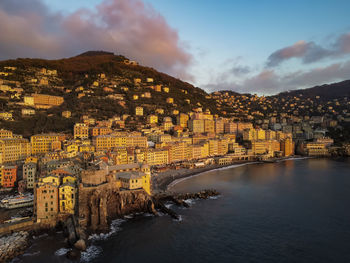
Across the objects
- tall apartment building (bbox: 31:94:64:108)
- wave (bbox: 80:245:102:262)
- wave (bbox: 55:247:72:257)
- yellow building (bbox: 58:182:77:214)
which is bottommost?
wave (bbox: 80:245:102:262)

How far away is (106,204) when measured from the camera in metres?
21.8

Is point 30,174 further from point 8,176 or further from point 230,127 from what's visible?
point 230,127

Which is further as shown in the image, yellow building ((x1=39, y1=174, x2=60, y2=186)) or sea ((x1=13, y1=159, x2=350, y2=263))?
yellow building ((x1=39, y1=174, x2=60, y2=186))

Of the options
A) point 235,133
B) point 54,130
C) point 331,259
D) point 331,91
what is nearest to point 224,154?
point 235,133

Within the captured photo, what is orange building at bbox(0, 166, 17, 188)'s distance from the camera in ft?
94.8

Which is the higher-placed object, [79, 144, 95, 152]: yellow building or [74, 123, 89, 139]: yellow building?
[74, 123, 89, 139]: yellow building

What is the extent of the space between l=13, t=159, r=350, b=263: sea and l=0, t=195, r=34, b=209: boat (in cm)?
655

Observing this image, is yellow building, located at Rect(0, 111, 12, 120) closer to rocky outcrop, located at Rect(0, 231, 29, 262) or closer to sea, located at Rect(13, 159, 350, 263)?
rocky outcrop, located at Rect(0, 231, 29, 262)

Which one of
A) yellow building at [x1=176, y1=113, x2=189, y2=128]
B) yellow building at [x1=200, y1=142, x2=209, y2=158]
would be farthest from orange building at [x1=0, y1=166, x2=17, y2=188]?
yellow building at [x1=176, y1=113, x2=189, y2=128]

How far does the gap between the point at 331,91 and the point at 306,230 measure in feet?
689

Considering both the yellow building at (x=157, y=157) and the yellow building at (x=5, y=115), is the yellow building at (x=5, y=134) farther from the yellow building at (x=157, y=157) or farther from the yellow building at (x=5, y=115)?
the yellow building at (x=157, y=157)

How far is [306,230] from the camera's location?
2017cm

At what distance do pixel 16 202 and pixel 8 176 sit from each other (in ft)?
24.6

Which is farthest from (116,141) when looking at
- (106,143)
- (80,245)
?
(80,245)
